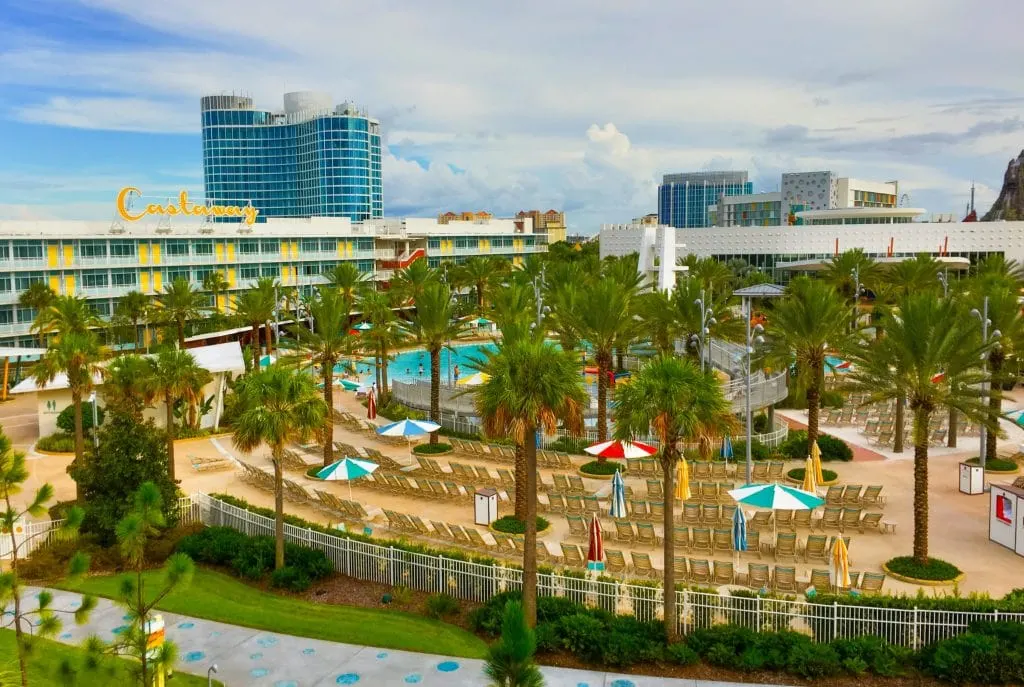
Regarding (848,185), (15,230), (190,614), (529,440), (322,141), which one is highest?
(322,141)

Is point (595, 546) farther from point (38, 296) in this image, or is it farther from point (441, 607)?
point (38, 296)

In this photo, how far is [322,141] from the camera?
147 m

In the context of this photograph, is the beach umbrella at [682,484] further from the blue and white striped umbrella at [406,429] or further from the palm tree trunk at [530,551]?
the blue and white striped umbrella at [406,429]

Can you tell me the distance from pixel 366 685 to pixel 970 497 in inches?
703

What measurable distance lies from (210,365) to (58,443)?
6134 mm

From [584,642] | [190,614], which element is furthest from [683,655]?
[190,614]

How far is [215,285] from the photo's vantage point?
6103 centimetres

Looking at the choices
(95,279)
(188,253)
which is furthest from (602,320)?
(188,253)

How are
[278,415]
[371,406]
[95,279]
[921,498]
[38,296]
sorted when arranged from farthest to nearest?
[95,279]
[38,296]
[371,406]
[278,415]
[921,498]

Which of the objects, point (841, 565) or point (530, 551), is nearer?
point (530, 551)

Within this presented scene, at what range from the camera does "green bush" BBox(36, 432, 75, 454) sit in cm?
3058

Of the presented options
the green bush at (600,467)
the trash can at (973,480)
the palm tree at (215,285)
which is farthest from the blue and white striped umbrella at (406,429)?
the palm tree at (215,285)

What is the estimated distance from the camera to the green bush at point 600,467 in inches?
1028

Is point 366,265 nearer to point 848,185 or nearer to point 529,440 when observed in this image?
point 529,440
